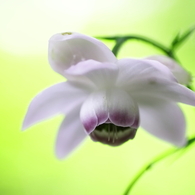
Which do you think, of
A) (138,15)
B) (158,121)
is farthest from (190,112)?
(158,121)

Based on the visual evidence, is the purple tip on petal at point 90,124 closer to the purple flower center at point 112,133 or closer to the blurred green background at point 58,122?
the purple flower center at point 112,133

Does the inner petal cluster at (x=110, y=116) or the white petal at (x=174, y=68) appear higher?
the white petal at (x=174, y=68)

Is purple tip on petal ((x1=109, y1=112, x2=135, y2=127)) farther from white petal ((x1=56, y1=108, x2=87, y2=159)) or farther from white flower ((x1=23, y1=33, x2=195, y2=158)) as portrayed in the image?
white petal ((x1=56, y1=108, x2=87, y2=159))

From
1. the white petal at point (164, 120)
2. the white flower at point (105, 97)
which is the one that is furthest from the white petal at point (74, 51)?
the white petal at point (164, 120)

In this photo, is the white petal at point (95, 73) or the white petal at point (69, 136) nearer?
the white petal at point (95, 73)

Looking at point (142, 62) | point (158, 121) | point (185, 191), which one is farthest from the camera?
point (185, 191)

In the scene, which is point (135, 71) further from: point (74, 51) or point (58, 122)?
point (58, 122)

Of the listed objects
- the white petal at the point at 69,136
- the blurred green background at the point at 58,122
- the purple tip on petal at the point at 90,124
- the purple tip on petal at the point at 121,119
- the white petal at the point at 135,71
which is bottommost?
the blurred green background at the point at 58,122

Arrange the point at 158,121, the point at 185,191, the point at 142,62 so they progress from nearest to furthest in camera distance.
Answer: the point at 142,62, the point at 158,121, the point at 185,191

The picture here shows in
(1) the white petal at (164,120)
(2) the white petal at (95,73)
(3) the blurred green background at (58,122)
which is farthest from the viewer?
(3) the blurred green background at (58,122)

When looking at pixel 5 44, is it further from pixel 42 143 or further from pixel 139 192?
pixel 139 192
